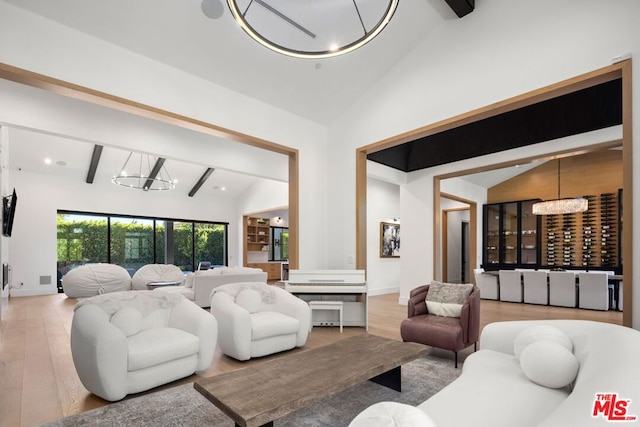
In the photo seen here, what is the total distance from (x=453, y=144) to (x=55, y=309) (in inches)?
325

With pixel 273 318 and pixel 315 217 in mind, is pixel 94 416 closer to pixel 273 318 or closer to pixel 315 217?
pixel 273 318

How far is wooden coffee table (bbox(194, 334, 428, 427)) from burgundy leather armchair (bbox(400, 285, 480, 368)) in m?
0.76

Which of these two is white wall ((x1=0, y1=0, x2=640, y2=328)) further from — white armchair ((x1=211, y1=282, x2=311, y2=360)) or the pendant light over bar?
the pendant light over bar

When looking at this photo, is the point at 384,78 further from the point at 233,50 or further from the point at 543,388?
the point at 543,388

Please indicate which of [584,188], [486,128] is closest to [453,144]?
[486,128]

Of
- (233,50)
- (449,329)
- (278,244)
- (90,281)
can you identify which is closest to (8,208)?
(90,281)

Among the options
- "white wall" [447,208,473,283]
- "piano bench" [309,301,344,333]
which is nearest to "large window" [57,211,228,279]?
"piano bench" [309,301,344,333]

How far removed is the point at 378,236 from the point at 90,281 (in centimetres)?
701

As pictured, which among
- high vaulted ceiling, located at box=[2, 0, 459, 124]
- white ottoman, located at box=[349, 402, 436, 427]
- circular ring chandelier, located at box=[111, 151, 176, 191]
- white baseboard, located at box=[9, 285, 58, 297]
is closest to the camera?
white ottoman, located at box=[349, 402, 436, 427]

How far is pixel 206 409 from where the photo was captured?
263 centimetres

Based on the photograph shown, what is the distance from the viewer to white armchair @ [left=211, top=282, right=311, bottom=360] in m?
3.68

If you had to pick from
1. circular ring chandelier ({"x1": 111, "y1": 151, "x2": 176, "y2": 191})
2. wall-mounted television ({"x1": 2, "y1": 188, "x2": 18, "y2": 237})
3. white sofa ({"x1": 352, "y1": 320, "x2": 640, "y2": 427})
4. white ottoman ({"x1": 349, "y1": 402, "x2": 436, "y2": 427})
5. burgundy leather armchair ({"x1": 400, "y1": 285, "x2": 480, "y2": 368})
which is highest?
circular ring chandelier ({"x1": 111, "y1": 151, "x2": 176, "y2": 191})

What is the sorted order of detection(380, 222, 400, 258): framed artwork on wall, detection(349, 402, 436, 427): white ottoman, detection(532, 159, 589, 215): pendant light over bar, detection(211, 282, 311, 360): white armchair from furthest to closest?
detection(380, 222, 400, 258): framed artwork on wall → detection(532, 159, 589, 215): pendant light over bar → detection(211, 282, 311, 360): white armchair → detection(349, 402, 436, 427): white ottoman

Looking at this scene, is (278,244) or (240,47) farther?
(278,244)
